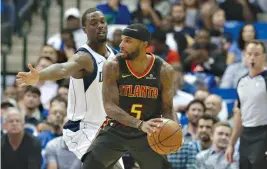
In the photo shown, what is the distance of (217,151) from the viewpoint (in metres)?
10.8

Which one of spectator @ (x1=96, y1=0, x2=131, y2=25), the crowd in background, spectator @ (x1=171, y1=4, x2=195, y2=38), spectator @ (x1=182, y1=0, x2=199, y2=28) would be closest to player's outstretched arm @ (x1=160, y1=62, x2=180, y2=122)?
the crowd in background

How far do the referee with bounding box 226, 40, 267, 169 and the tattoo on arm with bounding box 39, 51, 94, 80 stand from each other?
2154 mm

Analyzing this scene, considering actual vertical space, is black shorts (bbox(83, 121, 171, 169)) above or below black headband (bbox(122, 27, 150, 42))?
below

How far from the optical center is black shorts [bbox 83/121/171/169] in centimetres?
818

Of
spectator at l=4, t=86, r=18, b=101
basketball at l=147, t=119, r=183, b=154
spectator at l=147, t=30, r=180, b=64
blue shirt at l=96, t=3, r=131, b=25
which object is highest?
blue shirt at l=96, t=3, r=131, b=25

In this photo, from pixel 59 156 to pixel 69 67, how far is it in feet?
9.91

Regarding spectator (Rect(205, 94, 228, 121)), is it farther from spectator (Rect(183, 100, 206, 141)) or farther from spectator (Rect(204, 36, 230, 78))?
→ spectator (Rect(204, 36, 230, 78))

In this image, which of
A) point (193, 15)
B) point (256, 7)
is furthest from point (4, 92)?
point (256, 7)

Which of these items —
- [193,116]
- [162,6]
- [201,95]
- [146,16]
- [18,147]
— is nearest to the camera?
[18,147]

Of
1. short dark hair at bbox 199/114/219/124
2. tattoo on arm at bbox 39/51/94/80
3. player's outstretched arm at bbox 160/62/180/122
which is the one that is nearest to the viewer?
tattoo on arm at bbox 39/51/94/80

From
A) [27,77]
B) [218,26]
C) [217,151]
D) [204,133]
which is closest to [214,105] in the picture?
[204,133]

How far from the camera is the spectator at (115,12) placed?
15141 mm

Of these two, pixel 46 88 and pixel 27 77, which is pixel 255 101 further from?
pixel 46 88

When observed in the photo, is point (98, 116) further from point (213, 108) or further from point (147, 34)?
point (213, 108)
